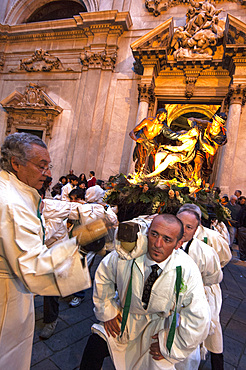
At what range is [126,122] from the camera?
10133 mm

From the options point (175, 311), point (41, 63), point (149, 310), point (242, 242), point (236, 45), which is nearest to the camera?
point (175, 311)

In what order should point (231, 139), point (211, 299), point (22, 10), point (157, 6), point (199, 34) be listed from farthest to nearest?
point (22, 10), point (157, 6), point (199, 34), point (231, 139), point (211, 299)

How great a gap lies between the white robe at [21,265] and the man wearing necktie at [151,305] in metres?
0.47

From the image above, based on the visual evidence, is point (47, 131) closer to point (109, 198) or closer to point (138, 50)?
point (138, 50)

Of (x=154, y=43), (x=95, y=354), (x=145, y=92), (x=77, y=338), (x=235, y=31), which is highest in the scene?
(x=235, y=31)

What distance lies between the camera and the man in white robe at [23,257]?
3.53ft

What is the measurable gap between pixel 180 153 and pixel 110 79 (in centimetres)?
637

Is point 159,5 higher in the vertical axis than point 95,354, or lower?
higher

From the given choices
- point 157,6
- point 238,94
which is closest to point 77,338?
point 238,94

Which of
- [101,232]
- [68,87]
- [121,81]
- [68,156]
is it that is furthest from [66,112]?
[101,232]

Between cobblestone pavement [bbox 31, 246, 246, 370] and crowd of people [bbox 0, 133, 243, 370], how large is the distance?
0.70 meters

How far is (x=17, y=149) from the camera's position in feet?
4.53

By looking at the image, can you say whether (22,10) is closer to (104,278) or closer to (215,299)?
(104,278)

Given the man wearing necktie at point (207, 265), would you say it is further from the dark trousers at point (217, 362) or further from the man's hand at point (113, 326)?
the man's hand at point (113, 326)
